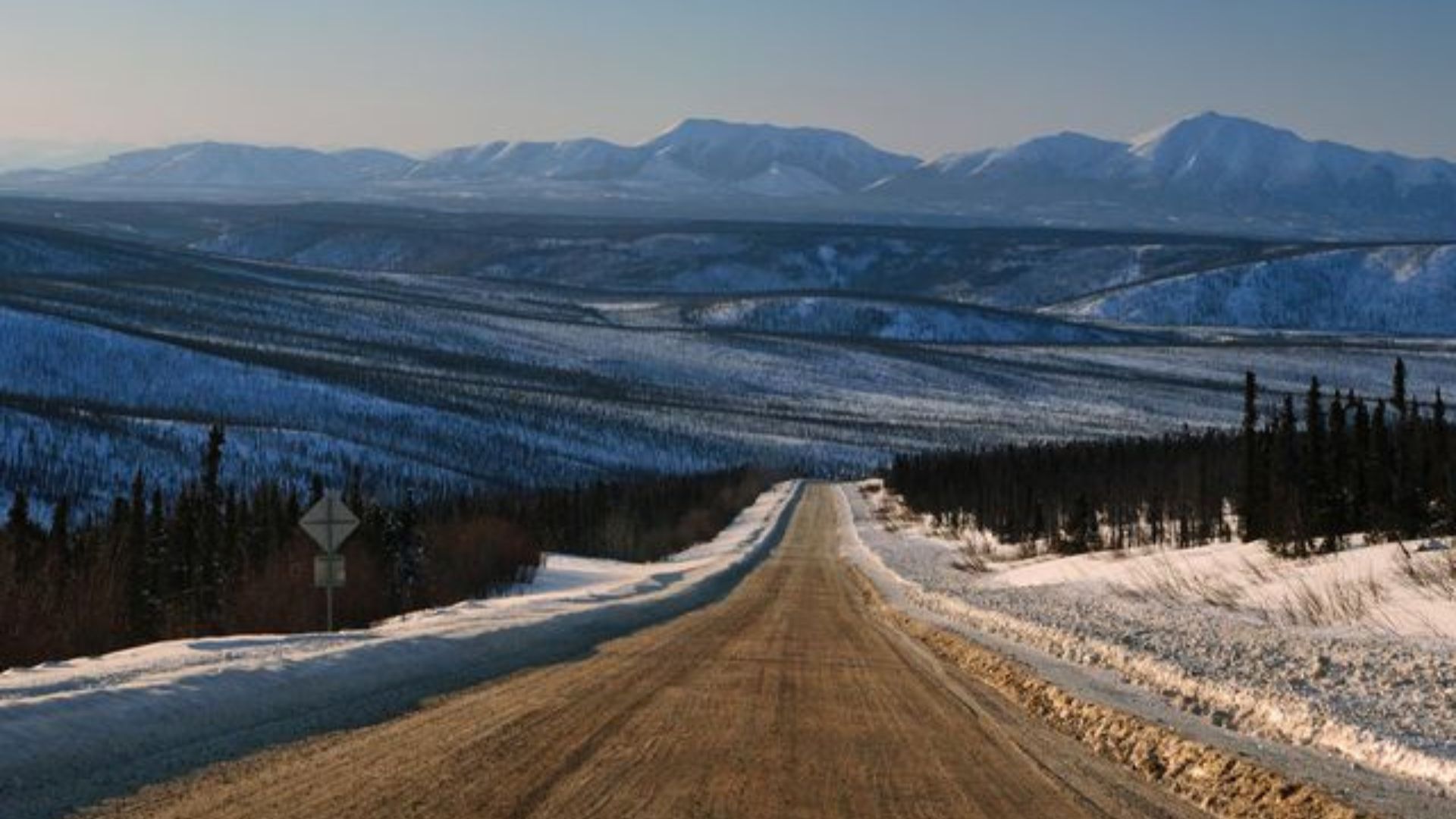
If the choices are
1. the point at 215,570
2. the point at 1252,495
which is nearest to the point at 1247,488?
the point at 1252,495

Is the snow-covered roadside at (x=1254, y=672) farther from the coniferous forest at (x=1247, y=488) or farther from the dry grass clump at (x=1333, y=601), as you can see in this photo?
the coniferous forest at (x=1247, y=488)

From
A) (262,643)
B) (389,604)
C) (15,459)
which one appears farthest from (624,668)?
(15,459)

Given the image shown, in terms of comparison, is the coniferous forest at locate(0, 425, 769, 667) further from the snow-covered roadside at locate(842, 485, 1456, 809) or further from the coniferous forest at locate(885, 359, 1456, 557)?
the coniferous forest at locate(885, 359, 1456, 557)

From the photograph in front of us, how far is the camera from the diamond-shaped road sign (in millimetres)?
26078

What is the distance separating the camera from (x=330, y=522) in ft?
86.0

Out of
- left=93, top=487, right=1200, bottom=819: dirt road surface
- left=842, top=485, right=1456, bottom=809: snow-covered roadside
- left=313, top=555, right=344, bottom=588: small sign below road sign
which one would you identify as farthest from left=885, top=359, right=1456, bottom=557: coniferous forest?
left=93, top=487, right=1200, bottom=819: dirt road surface

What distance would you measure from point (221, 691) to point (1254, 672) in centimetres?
1092

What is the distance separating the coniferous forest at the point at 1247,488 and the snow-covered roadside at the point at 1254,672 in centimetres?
1325

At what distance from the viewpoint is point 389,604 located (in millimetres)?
43625

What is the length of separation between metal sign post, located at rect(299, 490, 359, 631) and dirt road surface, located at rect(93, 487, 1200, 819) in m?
7.96

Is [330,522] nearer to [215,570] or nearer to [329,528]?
[329,528]

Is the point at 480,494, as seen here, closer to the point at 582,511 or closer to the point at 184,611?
the point at 582,511

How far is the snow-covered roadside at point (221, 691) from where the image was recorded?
36.8 ft

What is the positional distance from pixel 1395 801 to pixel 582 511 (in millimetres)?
89692
